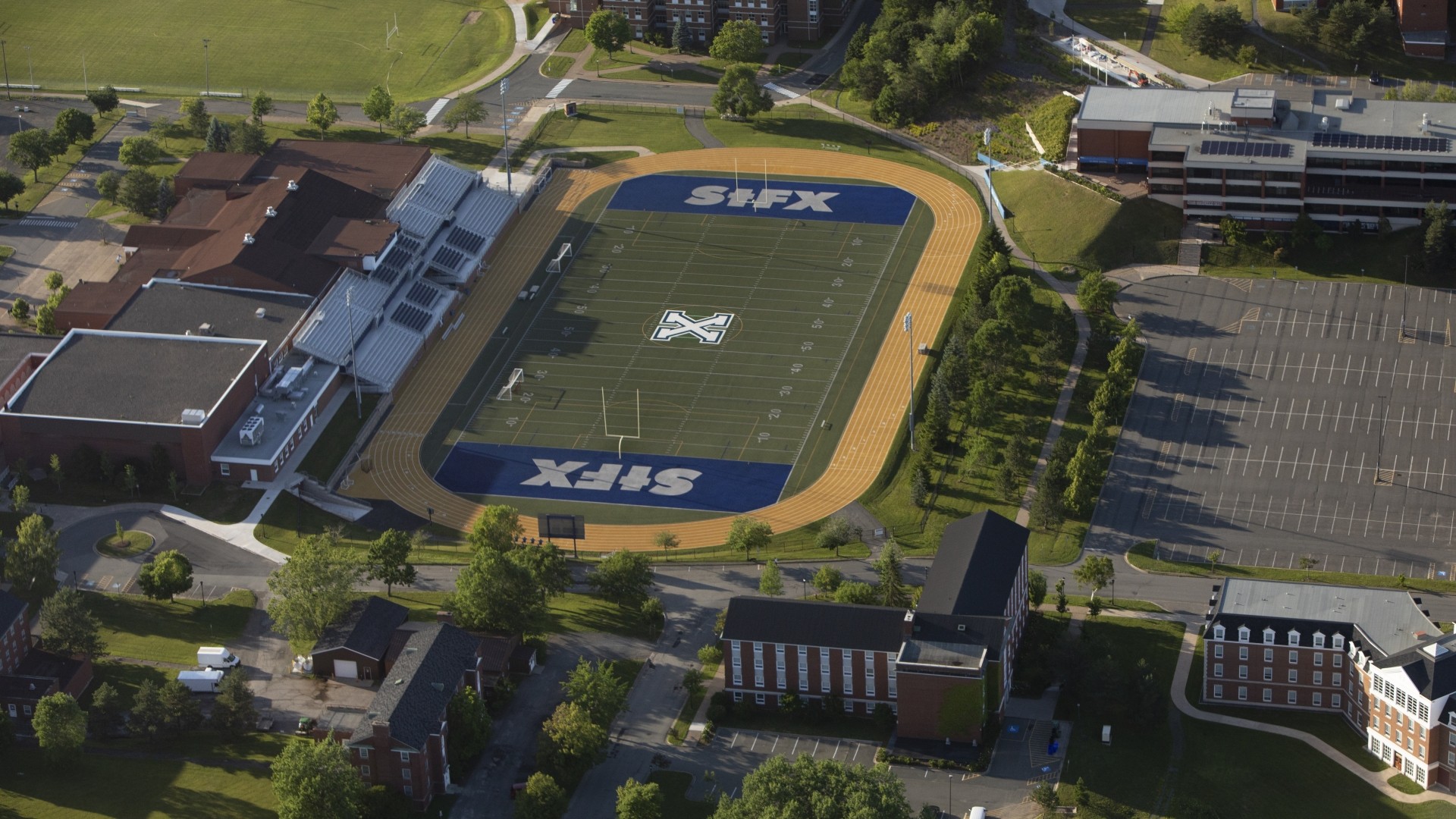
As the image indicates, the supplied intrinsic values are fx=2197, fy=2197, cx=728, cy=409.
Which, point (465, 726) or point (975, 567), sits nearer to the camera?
point (465, 726)

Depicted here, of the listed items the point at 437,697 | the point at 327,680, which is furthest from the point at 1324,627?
the point at 327,680

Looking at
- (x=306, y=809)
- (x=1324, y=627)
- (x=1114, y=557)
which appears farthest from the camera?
(x=1114, y=557)

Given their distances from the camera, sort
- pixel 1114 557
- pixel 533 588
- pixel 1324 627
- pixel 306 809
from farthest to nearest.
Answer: pixel 1114 557, pixel 533 588, pixel 1324 627, pixel 306 809

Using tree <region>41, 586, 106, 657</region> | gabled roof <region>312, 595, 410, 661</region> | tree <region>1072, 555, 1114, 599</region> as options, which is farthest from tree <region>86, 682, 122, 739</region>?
tree <region>1072, 555, 1114, 599</region>

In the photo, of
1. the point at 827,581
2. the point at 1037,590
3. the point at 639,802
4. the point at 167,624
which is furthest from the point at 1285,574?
the point at 167,624

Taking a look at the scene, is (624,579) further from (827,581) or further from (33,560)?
(33,560)

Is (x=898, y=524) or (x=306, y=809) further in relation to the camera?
(x=898, y=524)

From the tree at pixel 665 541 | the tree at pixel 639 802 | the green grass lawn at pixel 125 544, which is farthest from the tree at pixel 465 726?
the green grass lawn at pixel 125 544

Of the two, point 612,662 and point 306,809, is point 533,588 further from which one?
point 306,809
